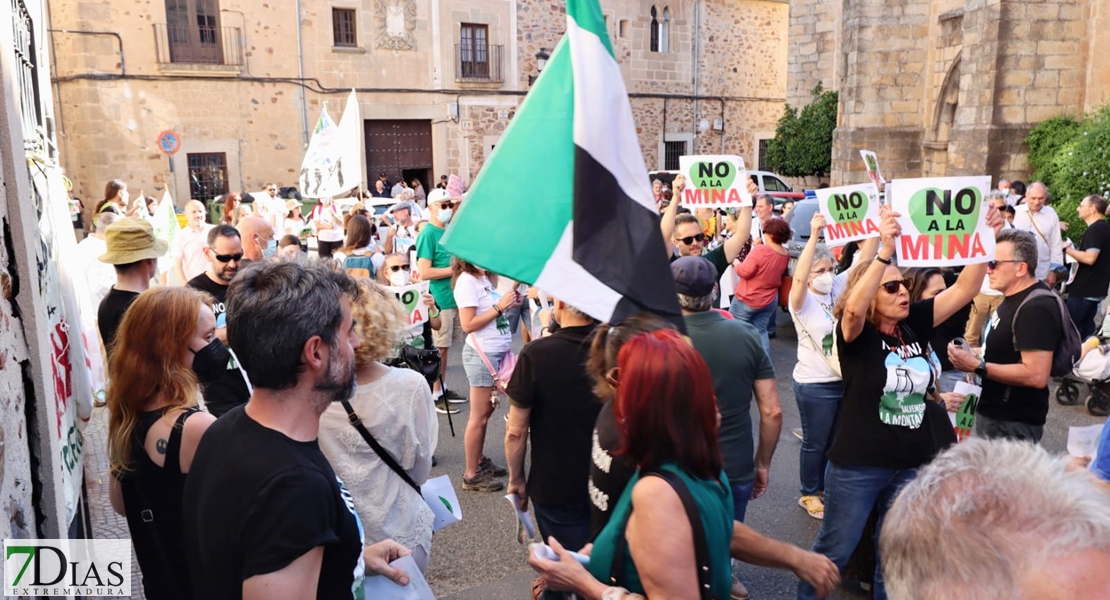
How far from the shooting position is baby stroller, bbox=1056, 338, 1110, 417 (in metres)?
6.64

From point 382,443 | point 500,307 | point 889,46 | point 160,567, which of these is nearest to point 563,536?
point 382,443

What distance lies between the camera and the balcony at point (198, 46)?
22406 mm

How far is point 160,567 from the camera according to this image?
99.7 inches

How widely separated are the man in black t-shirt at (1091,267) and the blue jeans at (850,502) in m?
5.53

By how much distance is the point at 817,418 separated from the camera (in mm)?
4891

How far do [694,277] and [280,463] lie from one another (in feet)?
7.04

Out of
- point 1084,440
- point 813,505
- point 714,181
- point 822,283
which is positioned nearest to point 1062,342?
point 1084,440

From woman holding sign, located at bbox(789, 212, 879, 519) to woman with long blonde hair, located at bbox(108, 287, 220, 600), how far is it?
10.9 feet

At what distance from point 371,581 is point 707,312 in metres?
1.88

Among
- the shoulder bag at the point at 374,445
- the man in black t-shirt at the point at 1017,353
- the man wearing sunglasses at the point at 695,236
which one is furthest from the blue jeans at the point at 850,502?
the man wearing sunglasses at the point at 695,236

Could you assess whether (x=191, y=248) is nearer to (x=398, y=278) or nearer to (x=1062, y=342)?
(x=398, y=278)

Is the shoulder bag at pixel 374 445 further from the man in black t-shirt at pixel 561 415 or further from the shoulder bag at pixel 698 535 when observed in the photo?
the shoulder bag at pixel 698 535

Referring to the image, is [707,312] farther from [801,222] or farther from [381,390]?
[801,222]

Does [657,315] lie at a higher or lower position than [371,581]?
higher
